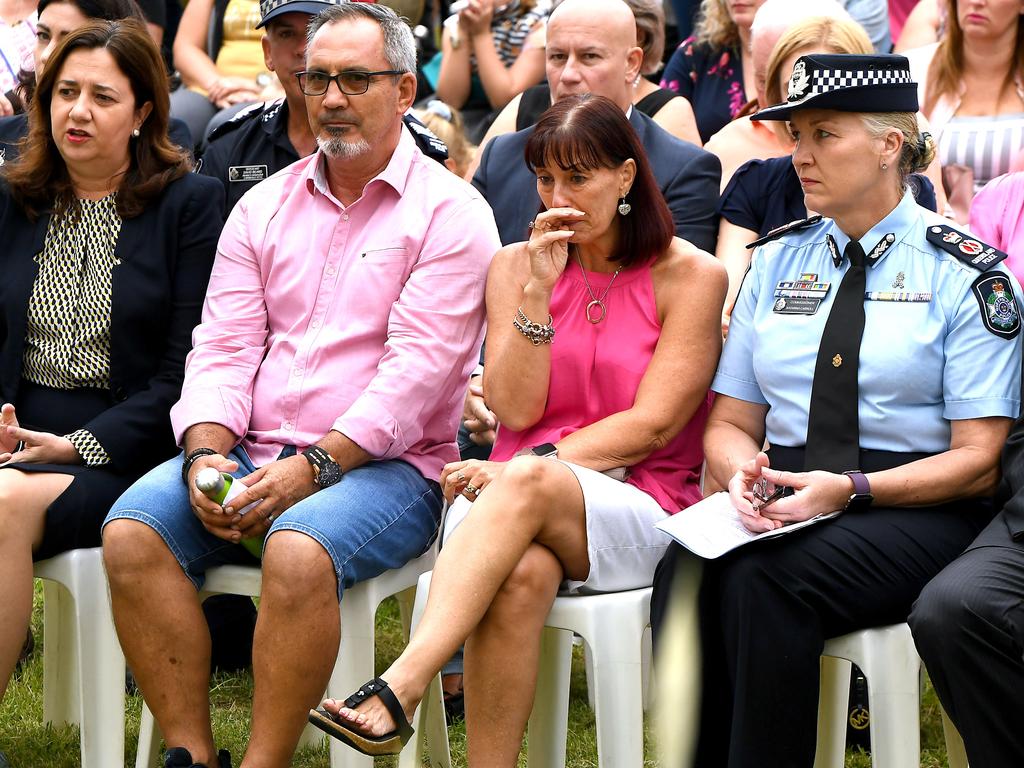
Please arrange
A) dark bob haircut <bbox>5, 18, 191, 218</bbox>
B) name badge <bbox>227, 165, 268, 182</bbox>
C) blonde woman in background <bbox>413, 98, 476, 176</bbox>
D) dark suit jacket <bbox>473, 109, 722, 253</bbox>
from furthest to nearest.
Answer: blonde woman in background <bbox>413, 98, 476, 176</bbox> → name badge <bbox>227, 165, 268, 182</bbox> → dark suit jacket <bbox>473, 109, 722, 253</bbox> → dark bob haircut <bbox>5, 18, 191, 218</bbox>

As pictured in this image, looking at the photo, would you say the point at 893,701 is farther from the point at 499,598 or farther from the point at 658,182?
the point at 658,182

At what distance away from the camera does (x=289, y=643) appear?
131 inches

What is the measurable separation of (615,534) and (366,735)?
29.1 inches

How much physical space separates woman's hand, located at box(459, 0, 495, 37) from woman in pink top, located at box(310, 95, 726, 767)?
8.49ft

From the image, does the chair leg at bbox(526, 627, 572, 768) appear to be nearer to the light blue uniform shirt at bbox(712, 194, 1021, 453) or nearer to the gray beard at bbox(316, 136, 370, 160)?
the light blue uniform shirt at bbox(712, 194, 1021, 453)

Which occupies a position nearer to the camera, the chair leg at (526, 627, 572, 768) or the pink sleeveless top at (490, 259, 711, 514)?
the chair leg at (526, 627, 572, 768)

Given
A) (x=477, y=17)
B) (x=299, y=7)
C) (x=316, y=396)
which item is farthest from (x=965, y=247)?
(x=477, y=17)

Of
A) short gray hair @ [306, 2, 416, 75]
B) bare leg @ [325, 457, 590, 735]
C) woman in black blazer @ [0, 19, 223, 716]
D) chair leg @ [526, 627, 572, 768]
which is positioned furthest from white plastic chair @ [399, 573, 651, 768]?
short gray hair @ [306, 2, 416, 75]

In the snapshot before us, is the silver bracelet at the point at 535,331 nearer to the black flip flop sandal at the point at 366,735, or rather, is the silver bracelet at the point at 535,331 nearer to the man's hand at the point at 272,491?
the man's hand at the point at 272,491

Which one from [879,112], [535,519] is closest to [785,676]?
[535,519]

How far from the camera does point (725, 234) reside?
4398 millimetres

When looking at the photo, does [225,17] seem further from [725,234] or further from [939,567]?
[939,567]

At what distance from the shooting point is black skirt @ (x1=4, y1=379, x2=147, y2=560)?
3727 mm

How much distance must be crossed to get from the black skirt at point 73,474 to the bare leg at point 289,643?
67 centimetres
